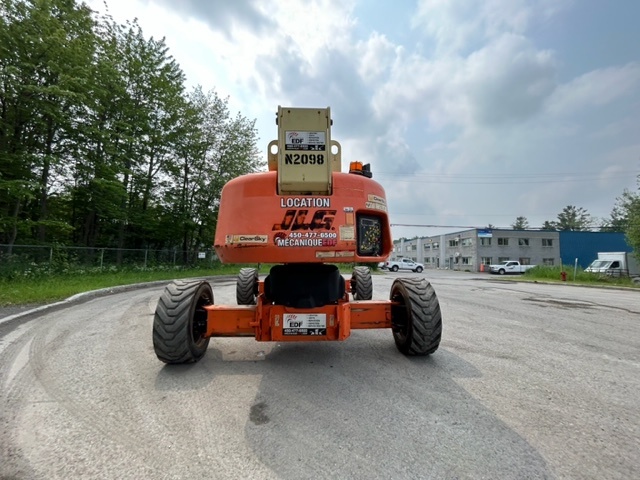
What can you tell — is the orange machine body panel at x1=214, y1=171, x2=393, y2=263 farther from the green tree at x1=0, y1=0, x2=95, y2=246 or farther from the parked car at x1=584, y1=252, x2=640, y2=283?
the parked car at x1=584, y1=252, x2=640, y2=283

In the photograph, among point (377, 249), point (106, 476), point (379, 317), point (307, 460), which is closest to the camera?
point (106, 476)

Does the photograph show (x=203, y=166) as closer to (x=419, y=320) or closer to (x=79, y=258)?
(x=79, y=258)

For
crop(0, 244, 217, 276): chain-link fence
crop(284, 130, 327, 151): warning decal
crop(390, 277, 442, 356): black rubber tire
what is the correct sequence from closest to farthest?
crop(284, 130, 327, 151): warning decal → crop(390, 277, 442, 356): black rubber tire → crop(0, 244, 217, 276): chain-link fence

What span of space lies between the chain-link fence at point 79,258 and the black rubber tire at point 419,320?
13341 mm

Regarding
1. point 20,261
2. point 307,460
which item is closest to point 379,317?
point 307,460

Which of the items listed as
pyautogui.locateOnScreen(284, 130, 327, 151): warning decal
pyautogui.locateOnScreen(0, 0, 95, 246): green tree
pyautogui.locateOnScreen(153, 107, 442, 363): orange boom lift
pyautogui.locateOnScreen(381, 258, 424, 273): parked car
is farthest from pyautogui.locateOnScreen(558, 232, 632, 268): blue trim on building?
pyautogui.locateOnScreen(0, 0, 95, 246): green tree

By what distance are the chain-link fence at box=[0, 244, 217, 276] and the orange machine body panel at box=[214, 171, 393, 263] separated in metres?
12.4

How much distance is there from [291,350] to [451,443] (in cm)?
247

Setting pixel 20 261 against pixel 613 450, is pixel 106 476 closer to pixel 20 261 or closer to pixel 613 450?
pixel 613 450

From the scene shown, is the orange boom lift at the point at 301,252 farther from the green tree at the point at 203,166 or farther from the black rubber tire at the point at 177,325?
the green tree at the point at 203,166

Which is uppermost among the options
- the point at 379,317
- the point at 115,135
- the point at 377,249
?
the point at 115,135

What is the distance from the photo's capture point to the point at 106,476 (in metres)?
1.81

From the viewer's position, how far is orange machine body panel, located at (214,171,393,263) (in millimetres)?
2877

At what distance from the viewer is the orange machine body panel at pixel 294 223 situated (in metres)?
2.88
